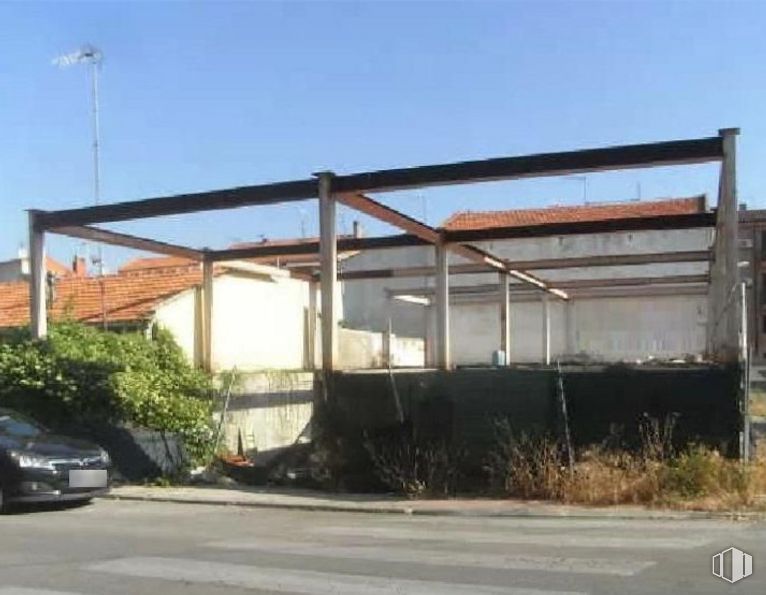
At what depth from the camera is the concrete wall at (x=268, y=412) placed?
1997 cm

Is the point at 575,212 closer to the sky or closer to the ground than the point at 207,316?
closer to the sky

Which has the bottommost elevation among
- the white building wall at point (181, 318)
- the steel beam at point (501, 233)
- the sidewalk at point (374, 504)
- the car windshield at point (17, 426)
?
the sidewalk at point (374, 504)

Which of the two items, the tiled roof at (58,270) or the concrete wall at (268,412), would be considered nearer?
the concrete wall at (268,412)

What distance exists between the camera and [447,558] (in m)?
Answer: 8.90

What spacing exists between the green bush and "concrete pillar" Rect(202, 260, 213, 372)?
3859 millimetres

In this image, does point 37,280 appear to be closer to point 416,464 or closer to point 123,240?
point 123,240

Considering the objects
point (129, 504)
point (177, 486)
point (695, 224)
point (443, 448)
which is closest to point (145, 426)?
point (177, 486)

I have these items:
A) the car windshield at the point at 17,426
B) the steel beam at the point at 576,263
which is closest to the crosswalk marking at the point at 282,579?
the car windshield at the point at 17,426

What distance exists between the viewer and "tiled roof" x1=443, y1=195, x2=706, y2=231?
46938mm

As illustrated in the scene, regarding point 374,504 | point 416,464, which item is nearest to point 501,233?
point 416,464

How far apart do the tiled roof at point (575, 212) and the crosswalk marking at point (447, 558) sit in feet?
123

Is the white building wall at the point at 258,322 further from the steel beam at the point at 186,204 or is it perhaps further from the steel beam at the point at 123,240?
the steel beam at the point at 186,204

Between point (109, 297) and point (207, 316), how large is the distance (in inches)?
111

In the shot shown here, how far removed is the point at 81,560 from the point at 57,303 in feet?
57.7
